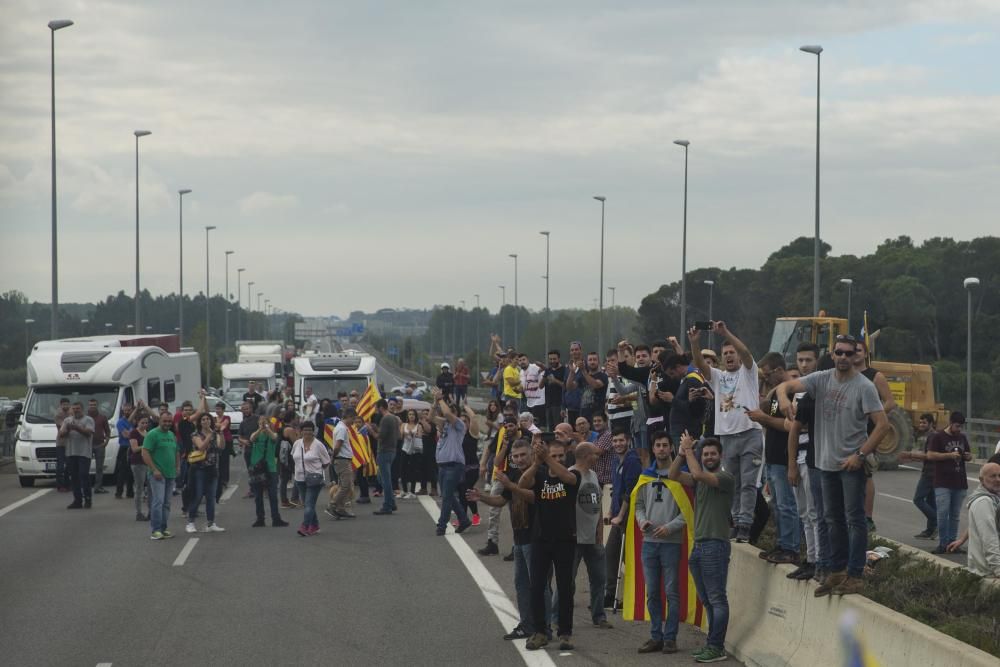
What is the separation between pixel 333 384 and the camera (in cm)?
3522

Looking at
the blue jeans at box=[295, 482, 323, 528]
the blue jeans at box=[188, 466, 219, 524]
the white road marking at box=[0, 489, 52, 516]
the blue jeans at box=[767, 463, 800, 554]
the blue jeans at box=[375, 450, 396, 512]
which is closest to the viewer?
the blue jeans at box=[767, 463, 800, 554]

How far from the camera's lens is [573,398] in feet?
74.7

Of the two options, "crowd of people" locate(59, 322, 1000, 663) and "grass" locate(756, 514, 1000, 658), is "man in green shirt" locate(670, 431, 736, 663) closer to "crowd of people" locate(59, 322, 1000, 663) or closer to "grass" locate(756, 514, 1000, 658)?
"crowd of people" locate(59, 322, 1000, 663)

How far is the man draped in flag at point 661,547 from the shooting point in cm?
1170

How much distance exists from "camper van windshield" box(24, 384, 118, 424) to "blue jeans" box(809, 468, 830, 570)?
21465mm

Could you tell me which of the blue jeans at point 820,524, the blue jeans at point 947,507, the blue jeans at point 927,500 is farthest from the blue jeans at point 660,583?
the blue jeans at point 927,500

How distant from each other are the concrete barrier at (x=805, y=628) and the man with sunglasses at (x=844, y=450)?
313 millimetres

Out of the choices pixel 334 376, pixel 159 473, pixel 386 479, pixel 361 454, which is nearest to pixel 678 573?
pixel 159 473

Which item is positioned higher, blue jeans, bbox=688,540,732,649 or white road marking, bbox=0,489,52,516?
blue jeans, bbox=688,540,732,649

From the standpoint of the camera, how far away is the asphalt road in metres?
12.0

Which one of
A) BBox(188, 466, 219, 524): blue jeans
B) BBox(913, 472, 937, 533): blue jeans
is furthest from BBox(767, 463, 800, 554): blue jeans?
BBox(188, 466, 219, 524): blue jeans

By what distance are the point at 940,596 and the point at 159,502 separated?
13.0 m

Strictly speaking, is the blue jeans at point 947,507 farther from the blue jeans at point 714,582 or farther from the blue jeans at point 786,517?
the blue jeans at point 714,582

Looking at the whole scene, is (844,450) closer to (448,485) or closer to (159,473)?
(448,485)
